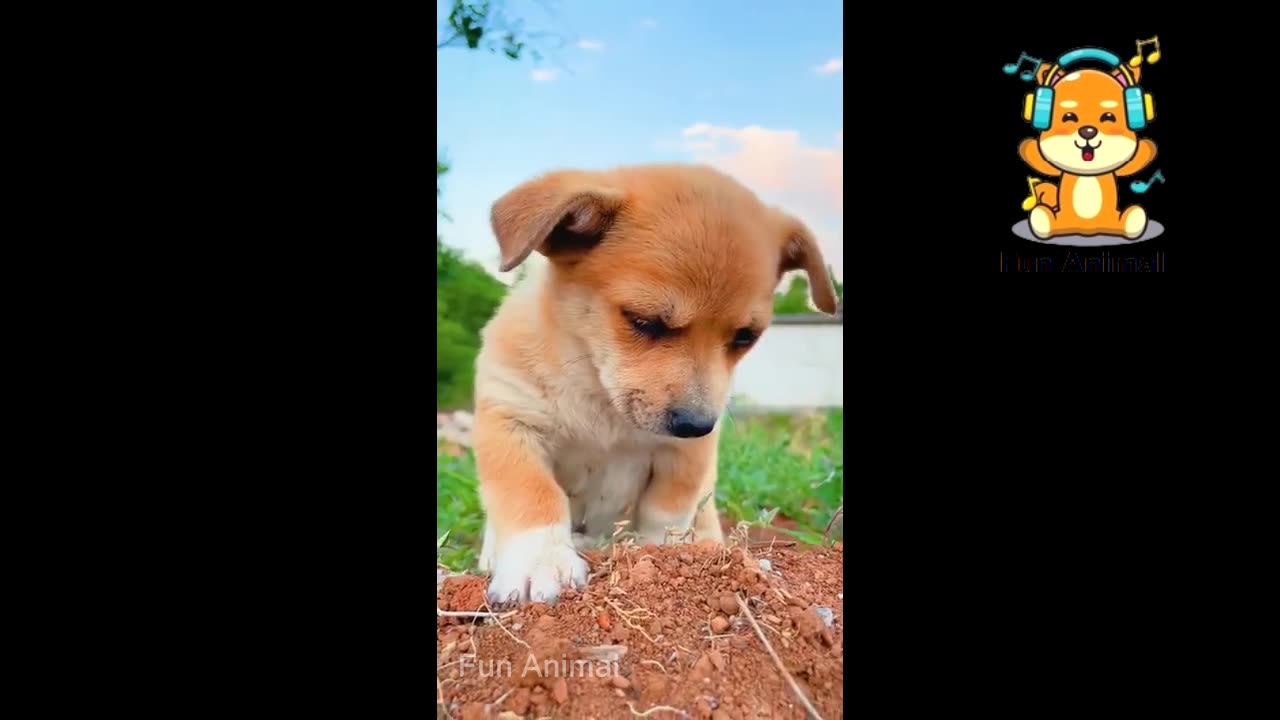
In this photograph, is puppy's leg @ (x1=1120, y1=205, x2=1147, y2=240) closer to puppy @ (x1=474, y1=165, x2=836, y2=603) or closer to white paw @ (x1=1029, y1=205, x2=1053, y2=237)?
white paw @ (x1=1029, y1=205, x2=1053, y2=237)

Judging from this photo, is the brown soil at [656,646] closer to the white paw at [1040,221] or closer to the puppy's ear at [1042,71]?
the white paw at [1040,221]

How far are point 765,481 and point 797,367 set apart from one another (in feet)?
2.37

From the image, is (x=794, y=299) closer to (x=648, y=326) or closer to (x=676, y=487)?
(x=648, y=326)

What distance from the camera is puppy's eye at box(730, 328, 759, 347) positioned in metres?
2.39

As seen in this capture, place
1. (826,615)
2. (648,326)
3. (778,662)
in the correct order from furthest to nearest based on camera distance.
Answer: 1. (648,326)
2. (826,615)
3. (778,662)

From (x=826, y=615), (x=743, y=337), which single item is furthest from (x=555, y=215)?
(x=826, y=615)

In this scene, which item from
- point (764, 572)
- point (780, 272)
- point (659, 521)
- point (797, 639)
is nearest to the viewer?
point (797, 639)


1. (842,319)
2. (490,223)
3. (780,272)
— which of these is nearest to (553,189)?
(490,223)

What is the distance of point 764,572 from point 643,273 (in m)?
0.86

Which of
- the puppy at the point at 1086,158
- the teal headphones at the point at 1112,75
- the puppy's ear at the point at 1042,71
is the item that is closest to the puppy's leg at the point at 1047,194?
the puppy at the point at 1086,158

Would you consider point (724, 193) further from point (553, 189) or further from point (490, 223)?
point (490, 223)

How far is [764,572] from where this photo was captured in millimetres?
2316

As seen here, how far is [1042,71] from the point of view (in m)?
2.41

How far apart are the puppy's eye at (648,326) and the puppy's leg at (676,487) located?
19.8 inches
